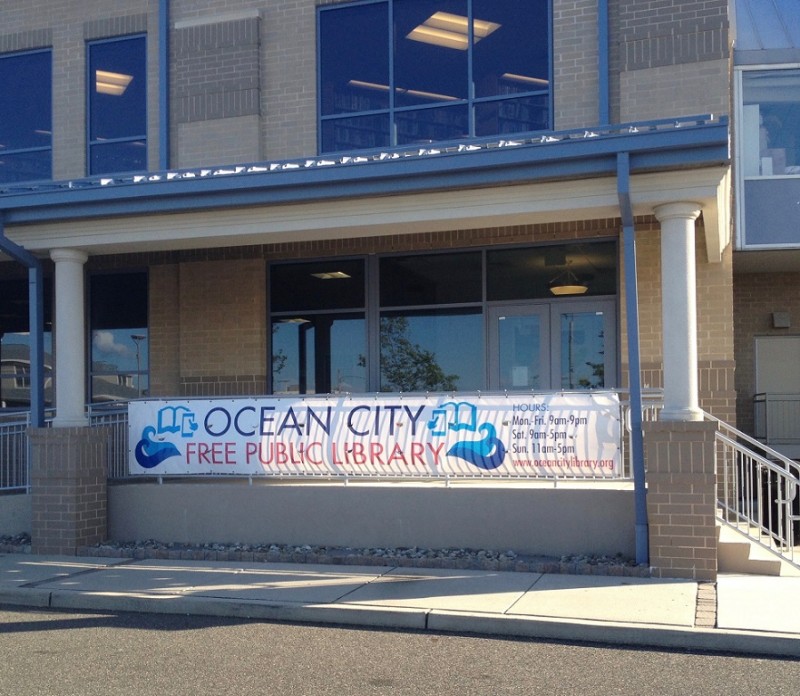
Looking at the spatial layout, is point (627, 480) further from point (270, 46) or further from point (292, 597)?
point (270, 46)

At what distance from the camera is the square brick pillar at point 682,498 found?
898 cm

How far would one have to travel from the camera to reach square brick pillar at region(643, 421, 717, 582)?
8977 millimetres

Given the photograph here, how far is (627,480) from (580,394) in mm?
984

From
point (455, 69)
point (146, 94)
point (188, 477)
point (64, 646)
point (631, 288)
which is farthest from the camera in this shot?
point (146, 94)

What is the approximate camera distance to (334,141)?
13.2 metres

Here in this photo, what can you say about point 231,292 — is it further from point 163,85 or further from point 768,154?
point 768,154

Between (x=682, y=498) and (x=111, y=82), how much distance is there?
33.4ft

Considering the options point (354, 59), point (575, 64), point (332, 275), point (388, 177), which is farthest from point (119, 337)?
point (575, 64)

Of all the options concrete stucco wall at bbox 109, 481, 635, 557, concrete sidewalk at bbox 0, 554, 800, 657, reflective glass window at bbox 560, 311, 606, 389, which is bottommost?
concrete sidewalk at bbox 0, 554, 800, 657

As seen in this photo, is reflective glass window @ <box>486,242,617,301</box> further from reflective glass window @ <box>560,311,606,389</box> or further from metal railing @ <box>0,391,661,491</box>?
metal railing @ <box>0,391,661,491</box>

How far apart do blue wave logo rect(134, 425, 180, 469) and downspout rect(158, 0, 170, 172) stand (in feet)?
14.0

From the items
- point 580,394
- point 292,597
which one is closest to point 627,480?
point 580,394

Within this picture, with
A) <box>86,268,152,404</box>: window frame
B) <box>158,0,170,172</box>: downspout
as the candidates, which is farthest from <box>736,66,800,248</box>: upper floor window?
<box>86,268,152,404</box>: window frame

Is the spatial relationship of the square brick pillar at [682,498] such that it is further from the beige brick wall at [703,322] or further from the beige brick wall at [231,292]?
the beige brick wall at [231,292]
